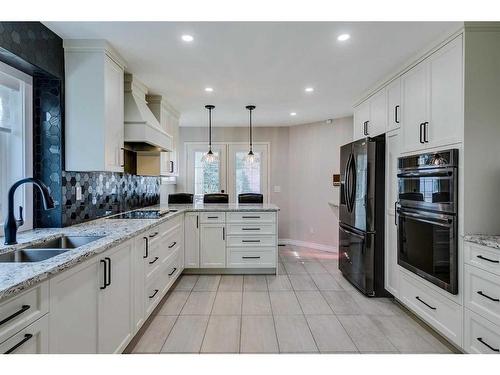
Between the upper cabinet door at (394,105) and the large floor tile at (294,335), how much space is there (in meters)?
2.09

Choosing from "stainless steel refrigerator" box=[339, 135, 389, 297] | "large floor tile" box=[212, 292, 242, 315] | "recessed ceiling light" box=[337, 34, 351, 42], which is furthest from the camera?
"stainless steel refrigerator" box=[339, 135, 389, 297]

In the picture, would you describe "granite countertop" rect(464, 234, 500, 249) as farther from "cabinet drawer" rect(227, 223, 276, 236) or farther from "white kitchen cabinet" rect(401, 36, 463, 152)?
"cabinet drawer" rect(227, 223, 276, 236)

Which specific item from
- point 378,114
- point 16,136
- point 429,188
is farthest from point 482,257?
point 16,136

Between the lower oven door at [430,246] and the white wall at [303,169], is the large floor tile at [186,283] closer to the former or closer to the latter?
the lower oven door at [430,246]

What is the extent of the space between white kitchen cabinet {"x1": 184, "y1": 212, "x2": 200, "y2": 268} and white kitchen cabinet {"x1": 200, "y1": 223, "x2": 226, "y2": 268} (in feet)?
0.17

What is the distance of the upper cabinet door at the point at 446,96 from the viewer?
2146 millimetres

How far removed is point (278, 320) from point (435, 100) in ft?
7.45

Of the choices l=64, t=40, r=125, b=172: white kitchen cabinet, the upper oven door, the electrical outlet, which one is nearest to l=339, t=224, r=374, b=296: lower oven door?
the upper oven door

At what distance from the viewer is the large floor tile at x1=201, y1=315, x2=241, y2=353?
222 centimetres

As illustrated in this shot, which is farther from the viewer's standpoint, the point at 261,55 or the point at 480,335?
the point at 261,55

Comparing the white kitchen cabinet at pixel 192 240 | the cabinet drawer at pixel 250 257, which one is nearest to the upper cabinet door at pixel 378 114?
the cabinet drawer at pixel 250 257

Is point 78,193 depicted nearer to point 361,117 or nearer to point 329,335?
point 329,335

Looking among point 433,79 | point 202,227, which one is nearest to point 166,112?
point 202,227

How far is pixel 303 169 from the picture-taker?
6.16 m
